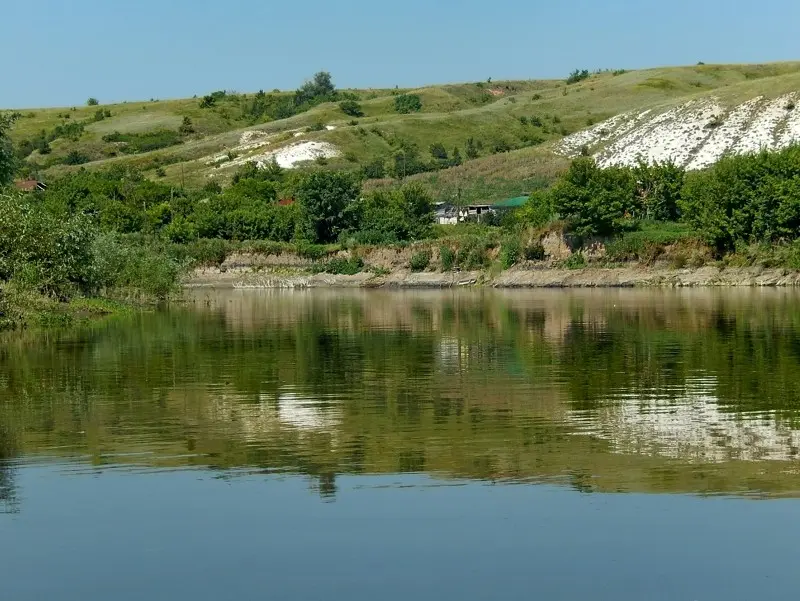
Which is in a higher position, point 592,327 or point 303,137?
point 303,137

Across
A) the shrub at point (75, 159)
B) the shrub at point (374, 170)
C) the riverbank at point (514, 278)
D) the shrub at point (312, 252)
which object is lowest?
the riverbank at point (514, 278)

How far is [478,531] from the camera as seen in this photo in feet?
46.3

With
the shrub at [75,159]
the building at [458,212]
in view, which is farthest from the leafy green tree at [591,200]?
the shrub at [75,159]

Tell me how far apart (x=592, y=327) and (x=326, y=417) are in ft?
80.7

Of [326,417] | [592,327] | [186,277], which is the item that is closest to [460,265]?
[186,277]

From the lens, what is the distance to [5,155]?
5475 centimetres

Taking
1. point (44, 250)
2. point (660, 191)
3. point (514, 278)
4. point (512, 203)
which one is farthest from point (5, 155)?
point (512, 203)

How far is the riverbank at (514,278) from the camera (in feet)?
293

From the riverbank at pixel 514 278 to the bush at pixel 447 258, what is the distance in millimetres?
710

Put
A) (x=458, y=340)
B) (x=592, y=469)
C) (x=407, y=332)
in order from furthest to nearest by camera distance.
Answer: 1. (x=407, y=332)
2. (x=458, y=340)
3. (x=592, y=469)

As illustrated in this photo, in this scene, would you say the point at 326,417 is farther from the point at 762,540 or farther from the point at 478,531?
the point at 762,540

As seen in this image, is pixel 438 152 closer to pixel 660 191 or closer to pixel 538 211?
pixel 660 191

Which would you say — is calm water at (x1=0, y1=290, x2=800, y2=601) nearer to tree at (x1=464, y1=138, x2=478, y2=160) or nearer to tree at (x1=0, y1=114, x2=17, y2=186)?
tree at (x1=0, y1=114, x2=17, y2=186)

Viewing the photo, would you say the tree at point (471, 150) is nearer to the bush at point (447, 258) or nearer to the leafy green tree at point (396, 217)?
the leafy green tree at point (396, 217)
